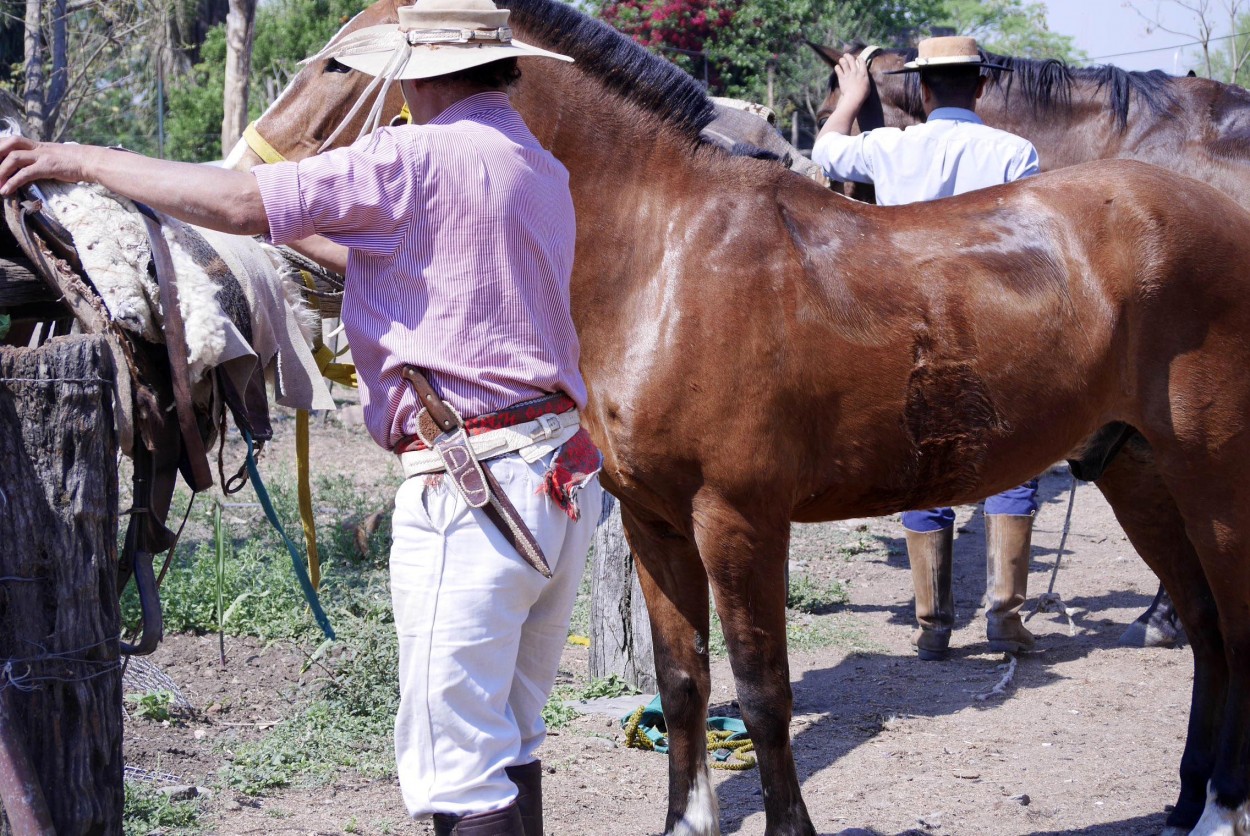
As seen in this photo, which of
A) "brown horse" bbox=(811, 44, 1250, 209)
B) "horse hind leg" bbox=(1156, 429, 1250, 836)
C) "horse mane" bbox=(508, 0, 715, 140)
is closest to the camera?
"horse mane" bbox=(508, 0, 715, 140)

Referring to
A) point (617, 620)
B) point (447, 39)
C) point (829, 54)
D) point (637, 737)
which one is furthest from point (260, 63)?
point (447, 39)

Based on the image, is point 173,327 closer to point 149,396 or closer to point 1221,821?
point 149,396

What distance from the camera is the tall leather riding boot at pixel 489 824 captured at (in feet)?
7.02

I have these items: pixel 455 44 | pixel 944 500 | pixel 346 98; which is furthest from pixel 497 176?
pixel 944 500

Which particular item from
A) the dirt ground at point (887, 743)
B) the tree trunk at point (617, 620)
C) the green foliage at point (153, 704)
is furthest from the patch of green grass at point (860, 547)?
the green foliage at point (153, 704)

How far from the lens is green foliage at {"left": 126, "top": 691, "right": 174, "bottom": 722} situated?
4.01m

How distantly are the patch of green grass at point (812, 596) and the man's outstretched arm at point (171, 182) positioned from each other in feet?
14.1

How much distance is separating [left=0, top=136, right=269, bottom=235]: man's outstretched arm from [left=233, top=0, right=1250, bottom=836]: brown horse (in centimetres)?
117

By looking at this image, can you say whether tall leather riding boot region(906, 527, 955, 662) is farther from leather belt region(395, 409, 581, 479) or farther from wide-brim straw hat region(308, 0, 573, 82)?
wide-brim straw hat region(308, 0, 573, 82)

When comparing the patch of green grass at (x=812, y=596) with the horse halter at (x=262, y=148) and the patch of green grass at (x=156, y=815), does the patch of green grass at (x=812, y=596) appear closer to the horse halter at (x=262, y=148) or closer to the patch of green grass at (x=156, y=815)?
the patch of green grass at (x=156, y=815)

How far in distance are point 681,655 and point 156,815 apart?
1511 mm

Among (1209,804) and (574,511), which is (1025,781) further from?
(574,511)

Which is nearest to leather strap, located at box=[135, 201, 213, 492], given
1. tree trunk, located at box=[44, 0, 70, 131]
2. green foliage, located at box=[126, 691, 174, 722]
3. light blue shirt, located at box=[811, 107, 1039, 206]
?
green foliage, located at box=[126, 691, 174, 722]

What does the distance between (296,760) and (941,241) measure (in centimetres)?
256
